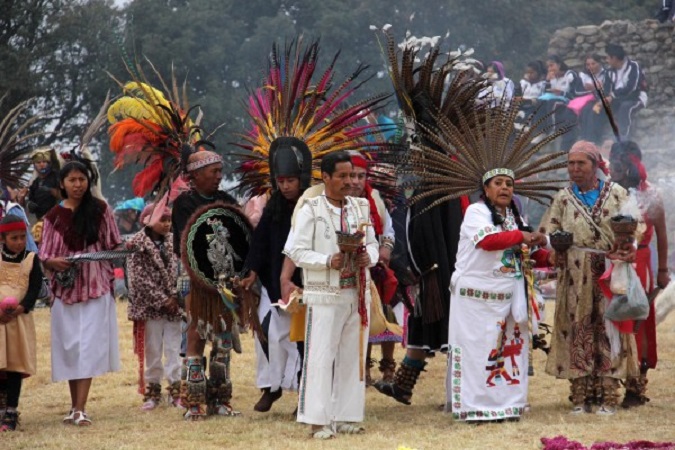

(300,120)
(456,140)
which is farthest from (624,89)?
(456,140)

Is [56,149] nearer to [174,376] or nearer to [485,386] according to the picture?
[174,376]

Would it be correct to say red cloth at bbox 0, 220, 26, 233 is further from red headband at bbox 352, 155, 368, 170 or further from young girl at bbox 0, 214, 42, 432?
red headband at bbox 352, 155, 368, 170

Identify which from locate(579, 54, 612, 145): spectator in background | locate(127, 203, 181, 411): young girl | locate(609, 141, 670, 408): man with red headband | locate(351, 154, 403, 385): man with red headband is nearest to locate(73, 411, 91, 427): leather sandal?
locate(127, 203, 181, 411): young girl

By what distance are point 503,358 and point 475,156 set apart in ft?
4.53

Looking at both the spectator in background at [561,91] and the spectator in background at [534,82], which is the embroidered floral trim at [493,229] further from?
the spectator in background at [534,82]

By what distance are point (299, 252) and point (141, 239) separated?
2.14m

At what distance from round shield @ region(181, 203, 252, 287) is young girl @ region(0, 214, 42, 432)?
3.43ft

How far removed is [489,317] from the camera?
9180 mm

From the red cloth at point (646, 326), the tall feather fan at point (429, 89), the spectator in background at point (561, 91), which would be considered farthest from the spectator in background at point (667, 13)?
the tall feather fan at point (429, 89)

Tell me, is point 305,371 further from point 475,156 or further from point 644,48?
point 644,48

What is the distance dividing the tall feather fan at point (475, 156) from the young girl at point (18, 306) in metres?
2.70

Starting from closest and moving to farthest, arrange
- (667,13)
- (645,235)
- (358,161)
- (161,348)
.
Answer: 1. (358,161)
2. (645,235)
3. (161,348)
4. (667,13)

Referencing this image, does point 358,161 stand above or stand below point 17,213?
above

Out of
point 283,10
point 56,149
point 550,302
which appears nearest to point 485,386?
point 56,149
